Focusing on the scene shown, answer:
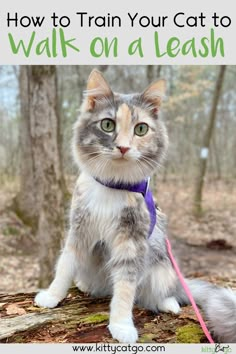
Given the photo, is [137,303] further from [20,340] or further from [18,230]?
[18,230]

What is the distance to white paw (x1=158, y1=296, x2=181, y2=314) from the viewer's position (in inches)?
81.0

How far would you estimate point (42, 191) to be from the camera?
3256mm

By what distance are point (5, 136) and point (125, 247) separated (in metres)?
8.59

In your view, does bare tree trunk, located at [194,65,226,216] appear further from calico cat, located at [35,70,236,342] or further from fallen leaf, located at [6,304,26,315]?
fallen leaf, located at [6,304,26,315]

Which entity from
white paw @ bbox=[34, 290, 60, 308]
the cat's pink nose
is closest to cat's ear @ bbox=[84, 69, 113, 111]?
the cat's pink nose

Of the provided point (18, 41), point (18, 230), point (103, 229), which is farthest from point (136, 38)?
point (18, 230)

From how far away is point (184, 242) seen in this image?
6.10 metres

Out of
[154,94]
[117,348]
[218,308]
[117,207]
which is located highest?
[154,94]

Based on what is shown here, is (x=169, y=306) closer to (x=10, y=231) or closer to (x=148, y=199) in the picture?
(x=148, y=199)

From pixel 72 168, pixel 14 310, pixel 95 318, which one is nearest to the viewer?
pixel 95 318

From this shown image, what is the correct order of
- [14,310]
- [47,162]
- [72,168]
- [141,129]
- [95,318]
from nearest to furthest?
[141,129], [95,318], [14,310], [72,168], [47,162]

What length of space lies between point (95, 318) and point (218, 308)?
606 mm

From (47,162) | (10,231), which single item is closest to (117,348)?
(47,162)

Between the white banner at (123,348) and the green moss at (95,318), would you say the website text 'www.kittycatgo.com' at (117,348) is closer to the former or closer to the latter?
the white banner at (123,348)
